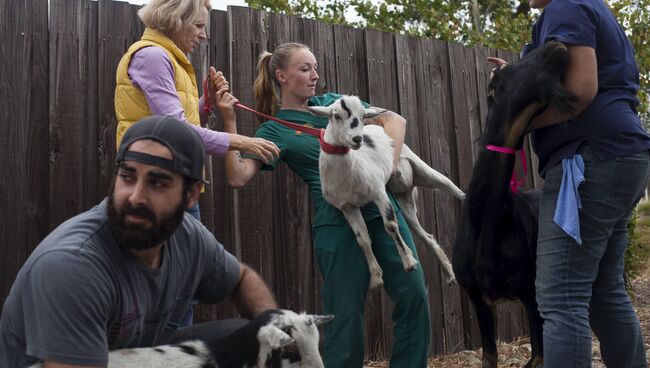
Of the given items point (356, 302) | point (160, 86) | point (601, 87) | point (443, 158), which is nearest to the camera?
point (601, 87)

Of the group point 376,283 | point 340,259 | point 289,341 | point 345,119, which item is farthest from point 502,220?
point 289,341

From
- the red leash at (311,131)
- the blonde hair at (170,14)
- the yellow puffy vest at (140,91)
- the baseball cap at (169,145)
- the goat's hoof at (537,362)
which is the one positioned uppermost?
the blonde hair at (170,14)

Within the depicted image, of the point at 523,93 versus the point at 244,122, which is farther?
the point at 244,122

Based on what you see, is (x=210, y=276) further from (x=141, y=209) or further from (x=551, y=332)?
(x=551, y=332)

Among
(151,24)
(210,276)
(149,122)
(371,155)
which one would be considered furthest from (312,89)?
(149,122)

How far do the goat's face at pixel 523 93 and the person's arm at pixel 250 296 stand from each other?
1.45 metres

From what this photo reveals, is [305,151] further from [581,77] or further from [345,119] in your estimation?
[581,77]

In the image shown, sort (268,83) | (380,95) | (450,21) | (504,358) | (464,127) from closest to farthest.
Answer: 1. (268,83)
2. (380,95)
3. (504,358)
4. (464,127)
5. (450,21)

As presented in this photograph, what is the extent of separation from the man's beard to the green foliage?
863cm

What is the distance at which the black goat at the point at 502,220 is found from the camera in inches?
137

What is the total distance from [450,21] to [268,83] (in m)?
10.0

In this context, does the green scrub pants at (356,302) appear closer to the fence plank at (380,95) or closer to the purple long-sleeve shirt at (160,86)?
the purple long-sleeve shirt at (160,86)

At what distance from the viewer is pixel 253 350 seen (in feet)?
8.00

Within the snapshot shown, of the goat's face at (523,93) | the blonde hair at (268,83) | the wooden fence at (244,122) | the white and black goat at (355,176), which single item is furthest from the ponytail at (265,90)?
the goat's face at (523,93)
